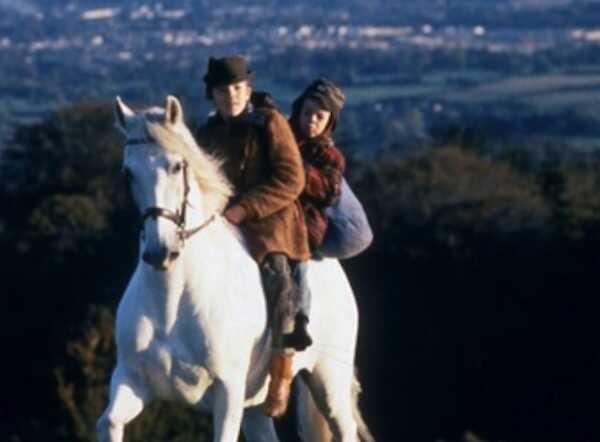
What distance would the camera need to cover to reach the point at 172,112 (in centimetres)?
995

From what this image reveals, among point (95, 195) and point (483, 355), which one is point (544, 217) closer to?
point (483, 355)

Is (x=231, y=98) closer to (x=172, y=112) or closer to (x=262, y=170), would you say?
(x=262, y=170)

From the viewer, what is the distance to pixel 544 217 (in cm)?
5025

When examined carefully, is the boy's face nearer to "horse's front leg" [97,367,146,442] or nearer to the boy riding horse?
the boy riding horse

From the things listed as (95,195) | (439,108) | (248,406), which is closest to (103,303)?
(95,195)

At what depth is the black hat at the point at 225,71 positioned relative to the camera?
1045 cm

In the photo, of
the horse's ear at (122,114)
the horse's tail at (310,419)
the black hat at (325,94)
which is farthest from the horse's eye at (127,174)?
the horse's tail at (310,419)

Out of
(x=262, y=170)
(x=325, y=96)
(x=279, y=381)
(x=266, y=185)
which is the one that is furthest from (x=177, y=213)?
(x=325, y=96)

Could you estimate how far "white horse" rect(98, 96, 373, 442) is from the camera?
9773mm

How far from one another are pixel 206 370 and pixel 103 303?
3957cm

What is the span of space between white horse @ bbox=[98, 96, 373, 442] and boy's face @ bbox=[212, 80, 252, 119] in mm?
372

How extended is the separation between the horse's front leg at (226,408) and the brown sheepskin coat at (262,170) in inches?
28.3

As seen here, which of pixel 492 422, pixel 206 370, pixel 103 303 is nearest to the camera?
pixel 206 370

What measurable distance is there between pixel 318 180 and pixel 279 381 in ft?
3.47
